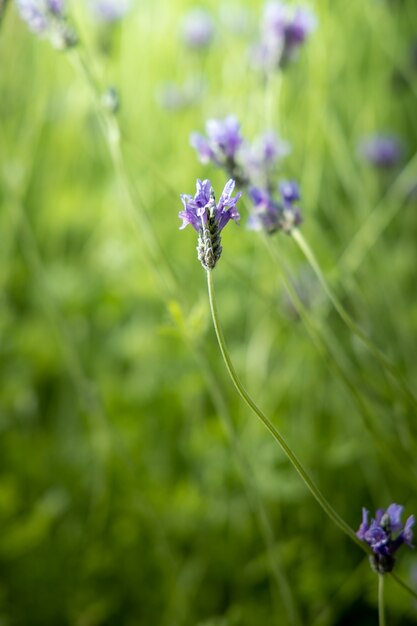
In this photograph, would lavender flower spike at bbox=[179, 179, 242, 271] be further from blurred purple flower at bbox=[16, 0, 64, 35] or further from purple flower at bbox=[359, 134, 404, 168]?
purple flower at bbox=[359, 134, 404, 168]

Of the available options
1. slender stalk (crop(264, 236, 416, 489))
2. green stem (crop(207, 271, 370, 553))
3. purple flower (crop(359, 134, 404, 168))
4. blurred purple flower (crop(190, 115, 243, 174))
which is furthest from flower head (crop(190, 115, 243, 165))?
purple flower (crop(359, 134, 404, 168))

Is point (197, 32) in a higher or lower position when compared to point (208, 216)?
higher

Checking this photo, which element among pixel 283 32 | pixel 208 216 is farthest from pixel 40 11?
pixel 208 216

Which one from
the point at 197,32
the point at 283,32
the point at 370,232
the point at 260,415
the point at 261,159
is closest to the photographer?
the point at 260,415

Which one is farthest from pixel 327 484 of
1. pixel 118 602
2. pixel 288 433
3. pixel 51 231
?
pixel 51 231

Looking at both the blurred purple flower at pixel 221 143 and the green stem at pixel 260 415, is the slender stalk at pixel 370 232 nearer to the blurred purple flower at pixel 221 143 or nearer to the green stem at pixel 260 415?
the blurred purple flower at pixel 221 143

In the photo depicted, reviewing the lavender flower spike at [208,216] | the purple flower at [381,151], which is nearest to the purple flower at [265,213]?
the lavender flower spike at [208,216]

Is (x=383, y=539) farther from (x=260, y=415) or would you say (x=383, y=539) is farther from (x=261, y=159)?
(x=261, y=159)
